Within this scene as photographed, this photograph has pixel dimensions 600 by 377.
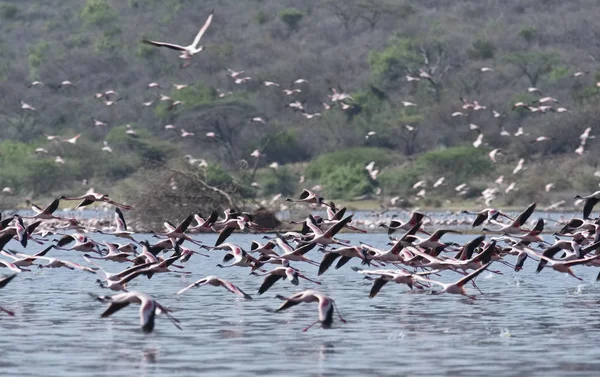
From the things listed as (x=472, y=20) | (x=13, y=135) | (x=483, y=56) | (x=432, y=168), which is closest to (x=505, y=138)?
(x=432, y=168)

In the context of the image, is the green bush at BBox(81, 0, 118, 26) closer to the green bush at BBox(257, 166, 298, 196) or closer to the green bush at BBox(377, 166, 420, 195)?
the green bush at BBox(257, 166, 298, 196)

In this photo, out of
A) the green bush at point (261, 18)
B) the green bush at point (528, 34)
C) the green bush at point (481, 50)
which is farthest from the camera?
the green bush at point (261, 18)

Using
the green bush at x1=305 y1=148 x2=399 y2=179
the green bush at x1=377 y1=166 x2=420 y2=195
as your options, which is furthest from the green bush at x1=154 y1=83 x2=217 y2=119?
the green bush at x1=377 y1=166 x2=420 y2=195

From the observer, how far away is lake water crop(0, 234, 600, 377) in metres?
18.8

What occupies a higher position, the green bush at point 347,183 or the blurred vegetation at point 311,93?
the green bush at point 347,183

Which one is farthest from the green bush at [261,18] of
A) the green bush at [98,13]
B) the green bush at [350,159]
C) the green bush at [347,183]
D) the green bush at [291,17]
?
the green bush at [347,183]

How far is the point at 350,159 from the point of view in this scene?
80312 mm

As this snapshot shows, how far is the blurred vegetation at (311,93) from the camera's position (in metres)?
75.6

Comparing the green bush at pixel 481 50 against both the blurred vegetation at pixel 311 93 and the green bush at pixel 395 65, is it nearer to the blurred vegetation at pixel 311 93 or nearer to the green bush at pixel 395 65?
the blurred vegetation at pixel 311 93

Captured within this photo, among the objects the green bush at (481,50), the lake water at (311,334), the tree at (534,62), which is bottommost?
the green bush at (481,50)

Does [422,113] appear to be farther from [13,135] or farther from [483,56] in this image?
[13,135]

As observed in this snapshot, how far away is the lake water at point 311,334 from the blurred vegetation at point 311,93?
3337 centimetres

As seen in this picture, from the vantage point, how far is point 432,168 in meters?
75.0

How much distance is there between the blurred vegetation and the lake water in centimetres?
3337
